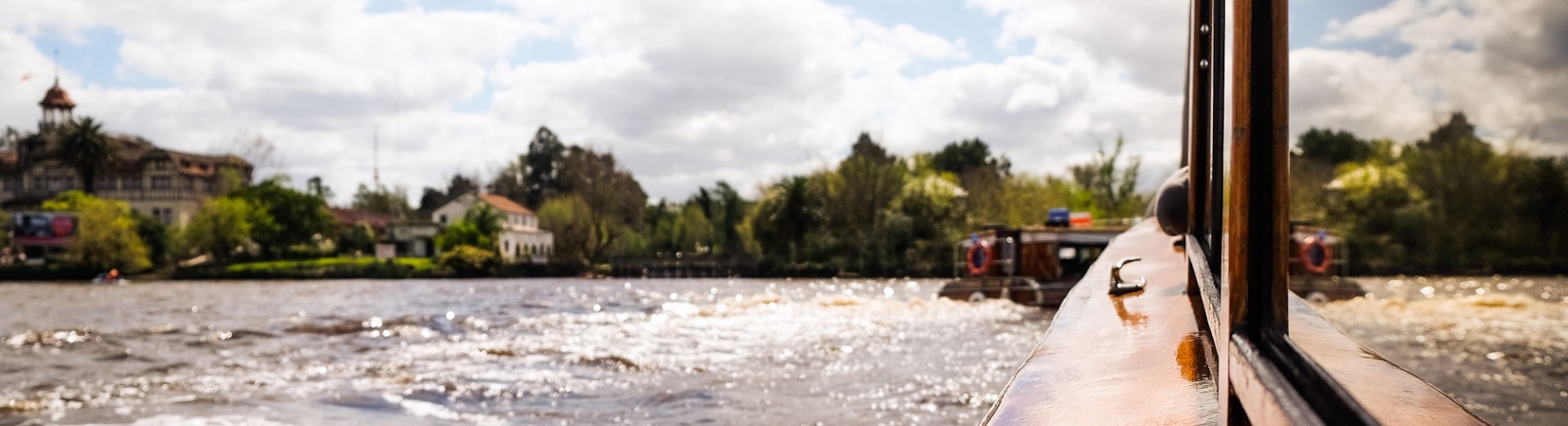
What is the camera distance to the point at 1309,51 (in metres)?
1.15

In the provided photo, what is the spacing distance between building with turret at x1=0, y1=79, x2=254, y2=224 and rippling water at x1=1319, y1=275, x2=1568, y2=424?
222 ft

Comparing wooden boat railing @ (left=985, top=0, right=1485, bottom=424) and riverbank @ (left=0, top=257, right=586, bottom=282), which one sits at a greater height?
wooden boat railing @ (left=985, top=0, right=1485, bottom=424)

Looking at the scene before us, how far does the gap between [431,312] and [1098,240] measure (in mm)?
11799

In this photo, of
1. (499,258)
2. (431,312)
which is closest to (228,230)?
(499,258)

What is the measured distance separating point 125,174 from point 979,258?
69034 millimetres

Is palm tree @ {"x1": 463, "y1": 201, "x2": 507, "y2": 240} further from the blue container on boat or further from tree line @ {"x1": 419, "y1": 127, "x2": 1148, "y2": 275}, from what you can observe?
the blue container on boat

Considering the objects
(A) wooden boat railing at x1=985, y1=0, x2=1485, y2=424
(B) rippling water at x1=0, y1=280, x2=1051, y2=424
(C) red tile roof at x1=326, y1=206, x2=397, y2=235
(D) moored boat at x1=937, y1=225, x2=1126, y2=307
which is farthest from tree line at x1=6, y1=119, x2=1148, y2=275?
(A) wooden boat railing at x1=985, y1=0, x2=1485, y2=424

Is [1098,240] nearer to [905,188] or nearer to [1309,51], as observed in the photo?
[1309,51]

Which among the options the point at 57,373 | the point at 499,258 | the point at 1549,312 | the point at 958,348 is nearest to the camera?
the point at 1549,312

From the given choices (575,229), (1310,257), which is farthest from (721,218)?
(1310,257)

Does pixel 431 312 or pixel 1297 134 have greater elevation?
pixel 1297 134

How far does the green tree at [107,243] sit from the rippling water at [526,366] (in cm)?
4136

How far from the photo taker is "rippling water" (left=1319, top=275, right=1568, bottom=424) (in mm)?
979

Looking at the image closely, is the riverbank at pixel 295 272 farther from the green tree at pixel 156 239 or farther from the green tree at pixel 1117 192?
the green tree at pixel 1117 192
